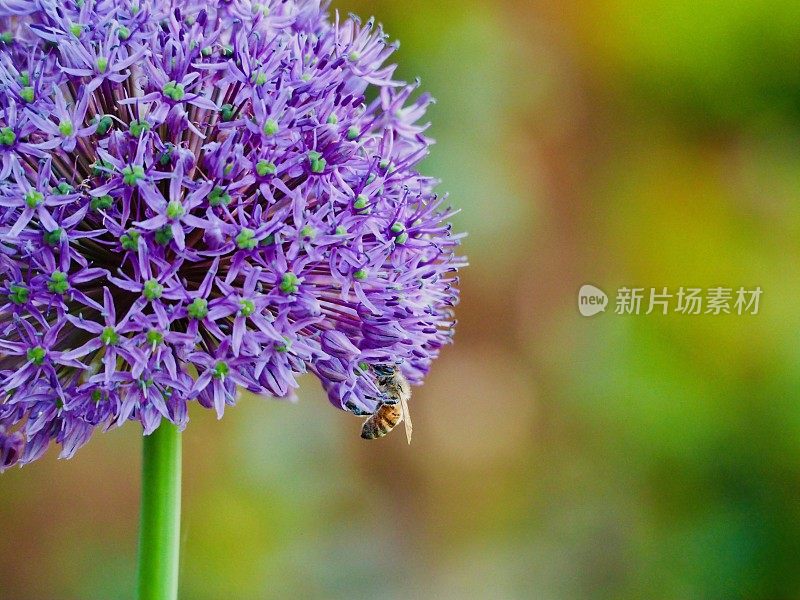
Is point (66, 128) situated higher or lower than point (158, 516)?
higher

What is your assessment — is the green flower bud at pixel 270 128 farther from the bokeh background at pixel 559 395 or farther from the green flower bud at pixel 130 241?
the bokeh background at pixel 559 395

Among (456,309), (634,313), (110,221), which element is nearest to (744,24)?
(634,313)

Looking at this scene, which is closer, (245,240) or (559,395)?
(245,240)

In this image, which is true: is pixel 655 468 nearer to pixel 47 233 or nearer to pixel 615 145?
pixel 615 145

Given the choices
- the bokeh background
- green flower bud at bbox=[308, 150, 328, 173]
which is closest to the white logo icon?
the bokeh background

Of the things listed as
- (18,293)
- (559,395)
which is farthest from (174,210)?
(559,395)

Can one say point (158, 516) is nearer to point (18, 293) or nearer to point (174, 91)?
point (18, 293)
